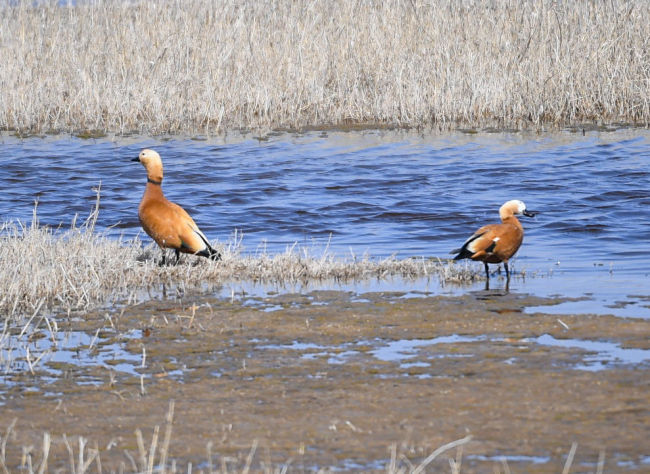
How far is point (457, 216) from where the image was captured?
11023mm

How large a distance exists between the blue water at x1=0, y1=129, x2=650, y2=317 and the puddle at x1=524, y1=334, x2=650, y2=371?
146 centimetres

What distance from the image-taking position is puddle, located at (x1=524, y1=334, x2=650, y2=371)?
523cm

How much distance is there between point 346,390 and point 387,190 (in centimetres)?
771

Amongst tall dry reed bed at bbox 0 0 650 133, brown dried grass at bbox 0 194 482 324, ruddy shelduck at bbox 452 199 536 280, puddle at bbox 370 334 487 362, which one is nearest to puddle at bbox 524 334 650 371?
puddle at bbox 370 334 487 362

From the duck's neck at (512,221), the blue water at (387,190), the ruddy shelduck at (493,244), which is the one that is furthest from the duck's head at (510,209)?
the blue water at (387,190)

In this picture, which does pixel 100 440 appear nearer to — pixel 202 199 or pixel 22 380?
pixel 22 380

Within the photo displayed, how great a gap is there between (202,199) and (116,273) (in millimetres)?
5049

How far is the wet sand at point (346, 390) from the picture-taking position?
4109mm

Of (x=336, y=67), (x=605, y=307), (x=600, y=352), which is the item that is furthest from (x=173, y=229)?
(x=336, y=67)

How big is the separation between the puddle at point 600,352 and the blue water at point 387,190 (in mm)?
1465

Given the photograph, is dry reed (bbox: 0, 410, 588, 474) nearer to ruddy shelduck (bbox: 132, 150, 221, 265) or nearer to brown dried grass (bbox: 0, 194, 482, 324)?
brown dried grass (bbox: 0, 194, 482, 324)

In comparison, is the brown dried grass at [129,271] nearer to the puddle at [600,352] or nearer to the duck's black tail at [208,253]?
the duck's black tail at [208,253]

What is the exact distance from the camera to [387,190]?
1248 cm

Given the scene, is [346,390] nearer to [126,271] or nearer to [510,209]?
[126,271]
